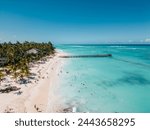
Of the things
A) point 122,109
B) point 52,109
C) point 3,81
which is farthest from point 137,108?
point 3,81

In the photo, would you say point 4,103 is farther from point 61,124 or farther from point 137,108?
Answer: point 137,108

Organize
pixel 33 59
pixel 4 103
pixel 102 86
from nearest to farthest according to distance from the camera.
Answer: pixel 4 103 → pixel 102 86 → pixel 33 59

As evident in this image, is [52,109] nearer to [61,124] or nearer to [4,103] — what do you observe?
[4,103]

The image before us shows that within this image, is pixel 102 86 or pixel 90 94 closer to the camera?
pixel 90 94

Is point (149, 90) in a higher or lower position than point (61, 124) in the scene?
lower

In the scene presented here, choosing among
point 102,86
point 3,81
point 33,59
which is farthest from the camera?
point 33,59

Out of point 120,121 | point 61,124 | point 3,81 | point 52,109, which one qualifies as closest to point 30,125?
point 61,124

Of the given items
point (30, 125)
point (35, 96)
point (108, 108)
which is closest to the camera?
point (30, 125)

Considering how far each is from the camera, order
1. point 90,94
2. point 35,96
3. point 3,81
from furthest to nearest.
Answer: point 3,81 → point 90,94 → point 35,96

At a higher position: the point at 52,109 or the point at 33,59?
the point at 33,59
